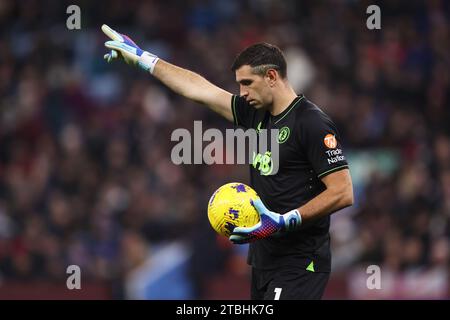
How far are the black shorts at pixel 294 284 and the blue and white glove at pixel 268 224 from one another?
0.38 metres

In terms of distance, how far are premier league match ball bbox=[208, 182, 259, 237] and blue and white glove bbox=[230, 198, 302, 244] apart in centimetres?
11

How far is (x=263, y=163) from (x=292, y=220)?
21.7 inches

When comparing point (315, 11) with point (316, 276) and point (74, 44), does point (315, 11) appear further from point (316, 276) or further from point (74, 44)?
point (316, 276)

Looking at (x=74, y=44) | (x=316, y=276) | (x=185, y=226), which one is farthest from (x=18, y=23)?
(x=316, y=276)

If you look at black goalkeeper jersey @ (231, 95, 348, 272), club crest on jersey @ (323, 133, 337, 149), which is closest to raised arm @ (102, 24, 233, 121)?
black goalkeeper jersey @ (231, 95, 348, 272)

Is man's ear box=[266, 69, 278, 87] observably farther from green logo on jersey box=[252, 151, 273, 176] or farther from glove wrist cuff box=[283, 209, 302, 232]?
glove wrist cuff box=[283, 209, 302, 232]

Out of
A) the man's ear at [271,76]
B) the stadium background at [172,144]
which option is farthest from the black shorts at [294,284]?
the stadium background at [172,144]

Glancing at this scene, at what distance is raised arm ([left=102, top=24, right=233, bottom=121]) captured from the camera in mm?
7004

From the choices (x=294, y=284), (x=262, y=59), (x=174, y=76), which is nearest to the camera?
(x=294, y=284)

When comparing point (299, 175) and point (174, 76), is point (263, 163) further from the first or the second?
point (174, 76)

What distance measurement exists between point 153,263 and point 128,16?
512cm

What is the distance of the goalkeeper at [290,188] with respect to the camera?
19.9 feet

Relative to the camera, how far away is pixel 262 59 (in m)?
6.37

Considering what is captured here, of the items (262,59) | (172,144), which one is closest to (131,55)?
(262,59)
